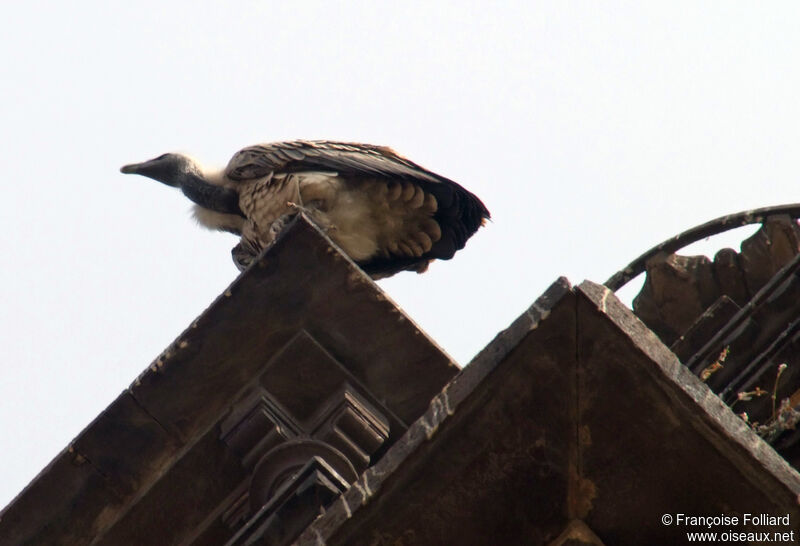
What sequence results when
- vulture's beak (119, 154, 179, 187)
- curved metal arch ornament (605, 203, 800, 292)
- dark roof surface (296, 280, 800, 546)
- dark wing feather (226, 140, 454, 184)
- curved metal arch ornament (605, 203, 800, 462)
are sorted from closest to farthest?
dark roof surface (296, 280, 800, 546) → curved metal arch ornament (605, 203, 800, 462) → curved metal arch ornament (605, 203, 800, 292) → dark wing feather (226, 140, 454, 184) → vulture's beak (119, 154, 179, 187)

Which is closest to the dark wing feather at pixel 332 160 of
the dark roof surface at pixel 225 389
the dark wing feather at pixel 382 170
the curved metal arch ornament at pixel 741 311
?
the dark wing feather at pixel 382 170

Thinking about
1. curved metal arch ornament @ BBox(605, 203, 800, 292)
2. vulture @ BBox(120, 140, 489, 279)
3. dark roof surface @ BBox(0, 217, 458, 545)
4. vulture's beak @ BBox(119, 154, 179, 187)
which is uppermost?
curved metal arch ornament @ BBox(605, 203, 800, 292)

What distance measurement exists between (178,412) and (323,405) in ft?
2.07

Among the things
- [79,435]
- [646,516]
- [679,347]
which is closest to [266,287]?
[79,435]

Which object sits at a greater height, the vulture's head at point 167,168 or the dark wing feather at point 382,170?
the dark wing feather at point 382,170

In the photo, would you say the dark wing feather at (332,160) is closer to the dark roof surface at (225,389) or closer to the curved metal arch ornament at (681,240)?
the curved metal arch ornament at (681,240)

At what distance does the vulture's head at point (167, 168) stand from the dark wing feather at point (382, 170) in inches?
33.4

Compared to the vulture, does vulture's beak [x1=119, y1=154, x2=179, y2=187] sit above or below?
below

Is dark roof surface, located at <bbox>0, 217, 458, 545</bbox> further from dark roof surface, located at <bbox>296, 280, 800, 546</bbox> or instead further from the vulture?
dark roof surface, located at <bbox>296, 280, 800, 546</bbox>

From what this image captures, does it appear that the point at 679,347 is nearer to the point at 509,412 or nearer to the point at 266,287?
the point at 266,287

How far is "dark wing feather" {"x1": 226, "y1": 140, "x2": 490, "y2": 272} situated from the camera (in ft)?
33.8

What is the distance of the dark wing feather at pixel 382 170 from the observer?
33.8ft

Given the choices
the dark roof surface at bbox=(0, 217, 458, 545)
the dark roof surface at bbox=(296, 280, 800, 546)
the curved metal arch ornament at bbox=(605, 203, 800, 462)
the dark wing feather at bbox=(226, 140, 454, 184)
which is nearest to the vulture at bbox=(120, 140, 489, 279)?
the dark wing feather at bbox=(226, 140, 454, 184)

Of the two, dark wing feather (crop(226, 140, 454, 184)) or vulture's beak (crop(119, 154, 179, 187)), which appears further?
vulture's beak (crop(119, 154, 179, 187))
